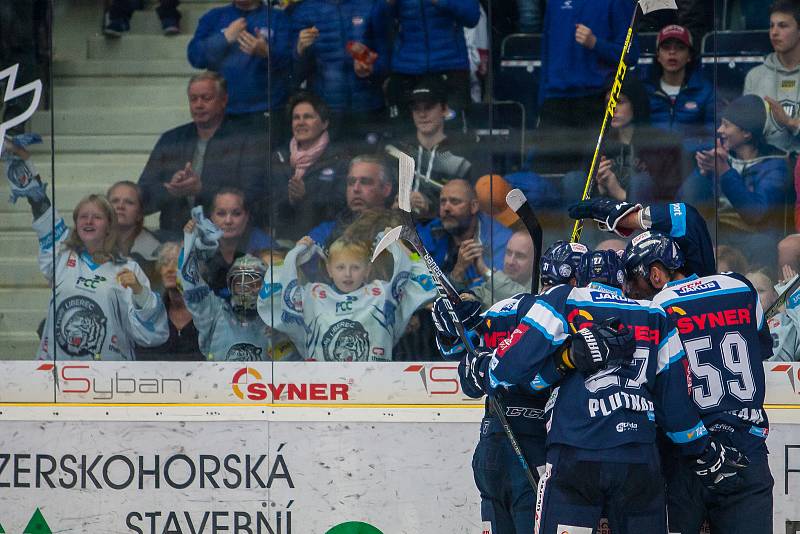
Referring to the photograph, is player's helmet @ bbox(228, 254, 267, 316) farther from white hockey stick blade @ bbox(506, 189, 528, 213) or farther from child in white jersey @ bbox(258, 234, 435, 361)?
white hockey stick blade @ bbox(506, 189, 528, 213)

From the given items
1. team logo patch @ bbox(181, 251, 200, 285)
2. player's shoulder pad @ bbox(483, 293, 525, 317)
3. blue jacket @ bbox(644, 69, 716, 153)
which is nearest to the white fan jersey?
team logo patch @ bbox(181, 251, 200, 285)

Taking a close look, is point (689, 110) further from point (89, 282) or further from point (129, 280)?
point (89, 282)

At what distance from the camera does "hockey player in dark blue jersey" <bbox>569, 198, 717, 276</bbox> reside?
14.4 feet

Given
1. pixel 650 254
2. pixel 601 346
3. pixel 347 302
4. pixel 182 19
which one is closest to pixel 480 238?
pixel 347 302

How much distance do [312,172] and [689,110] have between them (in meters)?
1.67

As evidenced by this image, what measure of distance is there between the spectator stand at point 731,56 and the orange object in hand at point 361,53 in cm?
143

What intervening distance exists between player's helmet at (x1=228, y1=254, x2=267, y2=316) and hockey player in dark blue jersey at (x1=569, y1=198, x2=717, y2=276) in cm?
151

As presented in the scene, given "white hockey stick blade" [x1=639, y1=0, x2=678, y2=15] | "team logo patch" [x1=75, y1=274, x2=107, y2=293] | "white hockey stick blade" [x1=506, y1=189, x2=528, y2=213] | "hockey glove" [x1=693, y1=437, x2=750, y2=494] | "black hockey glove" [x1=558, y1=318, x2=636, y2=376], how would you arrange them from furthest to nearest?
"team logo patch" [x1=75, y1=274, x2=107, y2=293], "white hockey stick blade" [x1=639, y1=0, x2=678, y2=15], "white hockey stick blade" [x1=506, y1=189, x2=528, y2=213], "hockey glove" [x1=693, y1=437, x2=750, y2=494], "black hockey glove" [x1=558, y1=318, x2=636, y2=376]

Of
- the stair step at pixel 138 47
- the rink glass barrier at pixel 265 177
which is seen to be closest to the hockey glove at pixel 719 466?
the rink glass barrier at pixel 265 177

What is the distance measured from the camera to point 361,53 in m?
5.33

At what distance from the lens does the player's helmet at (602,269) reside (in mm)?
4039

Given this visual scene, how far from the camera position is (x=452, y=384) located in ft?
17.2

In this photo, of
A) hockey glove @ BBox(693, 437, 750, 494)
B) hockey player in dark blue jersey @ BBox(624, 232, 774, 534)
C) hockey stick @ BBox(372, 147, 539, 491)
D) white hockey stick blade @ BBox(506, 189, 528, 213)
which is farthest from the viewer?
white hockey stick blade @ BBox(506, 189, 528, 213)

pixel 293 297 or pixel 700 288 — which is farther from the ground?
pixel 700 288
